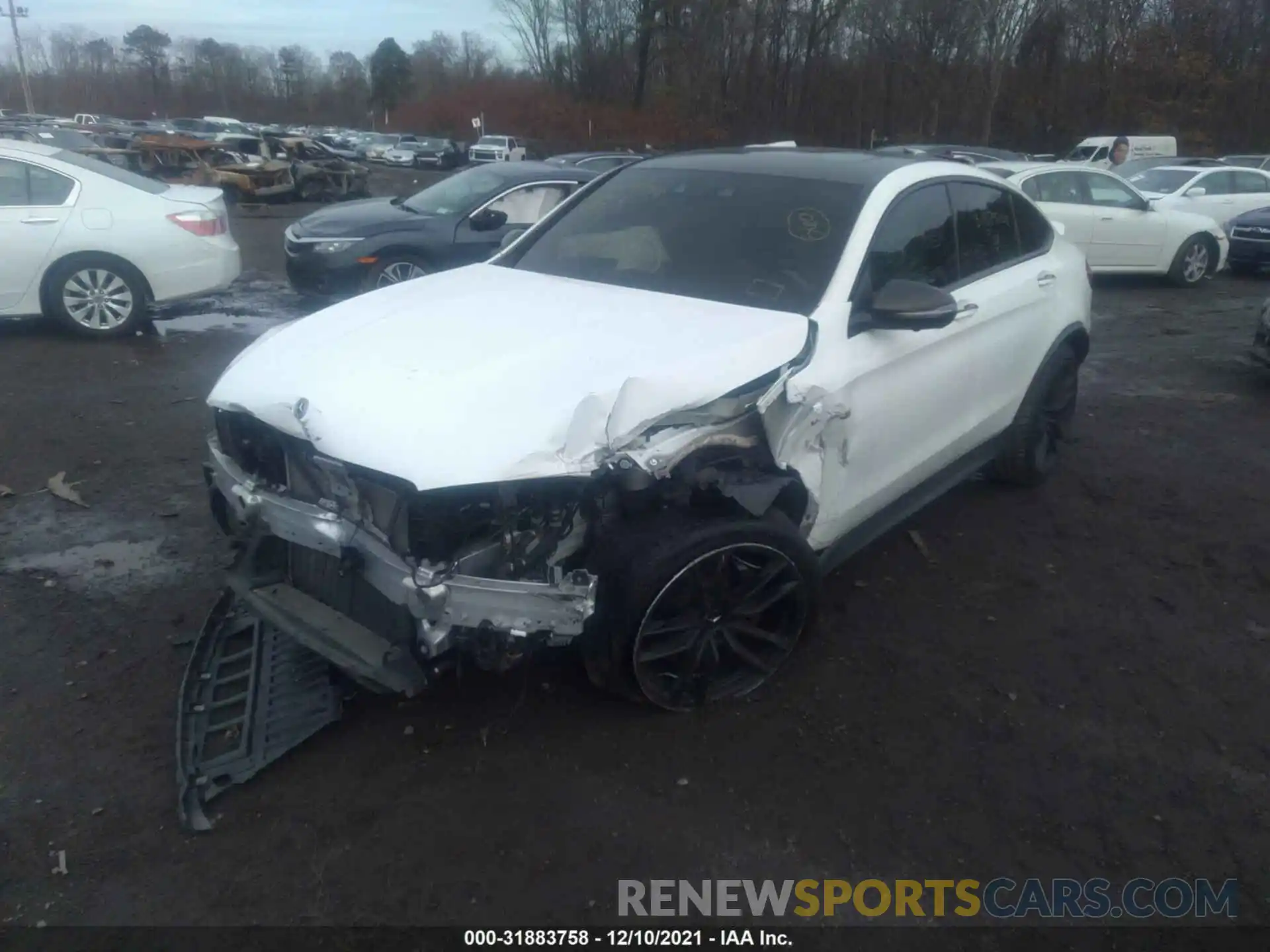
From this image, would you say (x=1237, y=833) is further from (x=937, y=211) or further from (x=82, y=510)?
(x=82, y=510)

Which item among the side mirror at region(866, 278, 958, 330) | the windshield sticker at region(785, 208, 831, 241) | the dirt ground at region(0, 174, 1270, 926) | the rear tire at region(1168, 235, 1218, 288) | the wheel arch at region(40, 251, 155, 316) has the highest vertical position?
the windshield sticker at region(785, 208, 831, 241)

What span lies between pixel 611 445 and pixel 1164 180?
1578 cm

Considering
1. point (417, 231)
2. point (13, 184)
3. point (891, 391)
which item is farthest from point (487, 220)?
point (891, 391)

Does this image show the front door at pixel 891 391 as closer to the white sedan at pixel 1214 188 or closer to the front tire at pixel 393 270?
the front tire at pixel 393 270

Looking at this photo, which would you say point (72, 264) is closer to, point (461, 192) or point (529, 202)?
point (461, 192)

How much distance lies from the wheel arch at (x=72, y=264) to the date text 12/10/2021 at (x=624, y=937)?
302 inches

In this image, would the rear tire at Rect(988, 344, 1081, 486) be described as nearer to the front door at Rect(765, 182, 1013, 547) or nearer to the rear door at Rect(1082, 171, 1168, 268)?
the front door at Rect(765, 182, 1013, 547)

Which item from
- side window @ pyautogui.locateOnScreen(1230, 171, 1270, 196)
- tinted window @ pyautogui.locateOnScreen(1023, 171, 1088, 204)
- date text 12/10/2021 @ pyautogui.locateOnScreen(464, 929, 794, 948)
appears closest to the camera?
date text 12/10/2021 @ pyautogui.locateOnScreen(464, 929, 794, 948)

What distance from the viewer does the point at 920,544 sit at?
193 inches

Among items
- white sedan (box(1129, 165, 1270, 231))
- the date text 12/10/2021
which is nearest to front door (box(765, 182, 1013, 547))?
the date text 12/10/2021

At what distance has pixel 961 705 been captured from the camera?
11.7 feet

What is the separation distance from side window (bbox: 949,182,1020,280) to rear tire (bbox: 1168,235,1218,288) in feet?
31.7

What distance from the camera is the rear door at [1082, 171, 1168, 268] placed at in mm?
12336

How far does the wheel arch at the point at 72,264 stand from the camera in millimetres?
8234
